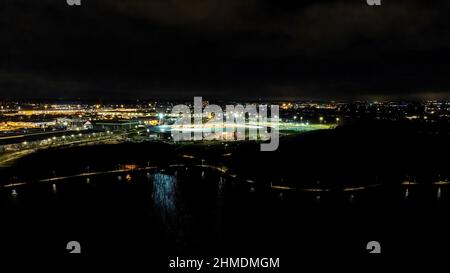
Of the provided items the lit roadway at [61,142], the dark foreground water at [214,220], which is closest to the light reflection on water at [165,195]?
the dark foreground water at [214,220]

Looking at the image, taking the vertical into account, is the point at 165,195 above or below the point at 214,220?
above

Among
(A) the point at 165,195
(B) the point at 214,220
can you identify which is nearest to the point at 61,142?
(A) the point at 165,195

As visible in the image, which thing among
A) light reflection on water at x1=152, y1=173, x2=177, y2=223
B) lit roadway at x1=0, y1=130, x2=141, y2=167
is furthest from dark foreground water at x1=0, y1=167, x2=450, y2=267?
lit roadway at x1=0, y1=130, x2=141, y2=167

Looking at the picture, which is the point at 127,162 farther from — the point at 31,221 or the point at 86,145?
the point at 31,221

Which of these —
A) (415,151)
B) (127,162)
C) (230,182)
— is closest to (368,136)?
(415,151)

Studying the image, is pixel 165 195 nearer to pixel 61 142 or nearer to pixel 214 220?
pixel 214 220

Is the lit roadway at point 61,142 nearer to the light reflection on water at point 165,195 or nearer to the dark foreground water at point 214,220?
the dark foreground water at point 214,220
